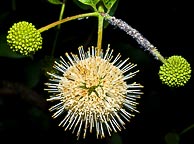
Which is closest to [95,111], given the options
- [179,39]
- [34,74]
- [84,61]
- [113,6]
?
[84,61]

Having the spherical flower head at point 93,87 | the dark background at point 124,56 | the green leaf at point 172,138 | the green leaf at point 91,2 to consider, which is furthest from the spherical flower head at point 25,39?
the green leaf at point 172,138

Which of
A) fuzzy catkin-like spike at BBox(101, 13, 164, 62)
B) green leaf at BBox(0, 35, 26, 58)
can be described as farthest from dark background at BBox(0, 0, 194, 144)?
fuzzy catkin-like spike at BBox(101, 13, 164, 62)

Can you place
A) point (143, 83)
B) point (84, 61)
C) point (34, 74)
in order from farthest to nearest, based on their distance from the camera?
1. point (143, 83)
2. point (34, 74)
3. point (84, 61)

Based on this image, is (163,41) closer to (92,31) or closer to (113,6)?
(92,31)

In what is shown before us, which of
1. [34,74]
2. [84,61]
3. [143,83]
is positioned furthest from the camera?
[143,83]

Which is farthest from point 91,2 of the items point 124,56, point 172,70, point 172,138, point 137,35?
point 172,138

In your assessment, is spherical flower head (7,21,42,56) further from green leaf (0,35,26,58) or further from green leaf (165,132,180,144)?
green leaf (165,132,180,144)

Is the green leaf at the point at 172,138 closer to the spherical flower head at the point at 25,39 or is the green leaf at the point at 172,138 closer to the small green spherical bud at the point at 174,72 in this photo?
the small green spherical bud at the point at 174,72
